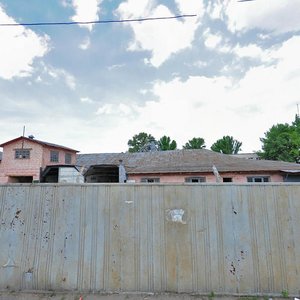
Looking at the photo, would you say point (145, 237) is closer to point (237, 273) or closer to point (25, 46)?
point (237, 273)

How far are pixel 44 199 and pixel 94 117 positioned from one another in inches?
479

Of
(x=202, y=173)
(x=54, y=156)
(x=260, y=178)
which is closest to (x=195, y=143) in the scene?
(x=54, y=156)

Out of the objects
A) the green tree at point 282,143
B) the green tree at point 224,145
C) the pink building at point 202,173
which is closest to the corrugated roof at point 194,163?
the pink building at point 202,173

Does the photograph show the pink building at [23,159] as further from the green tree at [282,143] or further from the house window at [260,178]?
the green tree at [282,143]

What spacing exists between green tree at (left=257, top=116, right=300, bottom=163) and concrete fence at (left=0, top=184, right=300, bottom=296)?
3334 centimetres

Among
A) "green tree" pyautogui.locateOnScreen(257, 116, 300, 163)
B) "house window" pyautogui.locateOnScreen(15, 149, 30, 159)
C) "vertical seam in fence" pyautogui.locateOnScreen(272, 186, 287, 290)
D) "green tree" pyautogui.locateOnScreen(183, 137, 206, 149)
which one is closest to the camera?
"vertical seam in fence" pyautogui.locateOnScreen(272, 186, 287, 290)

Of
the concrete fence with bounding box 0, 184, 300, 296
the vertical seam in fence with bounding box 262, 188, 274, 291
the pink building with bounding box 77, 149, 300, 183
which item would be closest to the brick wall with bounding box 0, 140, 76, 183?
the pink building with bounding box 77, 149, 300, 183

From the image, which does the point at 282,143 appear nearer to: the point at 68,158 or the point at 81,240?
the point at 68,158

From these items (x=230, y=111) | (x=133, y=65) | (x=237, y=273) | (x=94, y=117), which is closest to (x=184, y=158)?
(x=230, y=111)

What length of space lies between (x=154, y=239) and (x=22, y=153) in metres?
23.0

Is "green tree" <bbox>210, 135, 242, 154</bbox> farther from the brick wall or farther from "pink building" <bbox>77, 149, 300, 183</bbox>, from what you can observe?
the brick wall

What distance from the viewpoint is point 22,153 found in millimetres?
21922

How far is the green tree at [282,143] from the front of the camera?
102 feet

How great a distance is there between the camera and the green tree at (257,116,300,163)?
3106cm
